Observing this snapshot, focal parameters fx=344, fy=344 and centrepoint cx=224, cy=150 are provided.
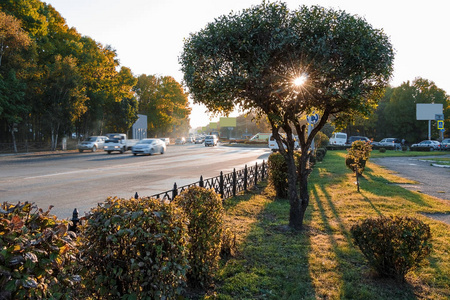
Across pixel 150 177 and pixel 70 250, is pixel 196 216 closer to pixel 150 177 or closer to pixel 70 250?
pixel 70 250

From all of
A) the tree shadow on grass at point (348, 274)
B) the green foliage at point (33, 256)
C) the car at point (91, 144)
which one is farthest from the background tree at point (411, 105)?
the green foliage at point (33, 256)

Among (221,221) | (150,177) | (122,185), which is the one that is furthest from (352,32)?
(150,177)

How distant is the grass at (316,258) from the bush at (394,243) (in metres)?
0.25

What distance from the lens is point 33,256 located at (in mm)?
1716

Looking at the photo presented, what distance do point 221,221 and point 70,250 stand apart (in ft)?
8.76

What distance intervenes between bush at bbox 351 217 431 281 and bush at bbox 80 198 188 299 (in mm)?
2917

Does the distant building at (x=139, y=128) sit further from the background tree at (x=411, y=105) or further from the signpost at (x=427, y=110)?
the signpost at (x=427, y=110)

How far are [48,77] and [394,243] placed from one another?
34.9m

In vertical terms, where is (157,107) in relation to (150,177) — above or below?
above

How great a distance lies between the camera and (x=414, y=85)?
6438 cm

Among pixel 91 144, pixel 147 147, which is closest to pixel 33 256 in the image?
pixel 147 147

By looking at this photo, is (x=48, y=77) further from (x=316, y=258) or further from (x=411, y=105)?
(x=411, y=105)

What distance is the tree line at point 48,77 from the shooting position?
28094 millimetres

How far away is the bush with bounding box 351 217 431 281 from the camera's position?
4.33 metres
